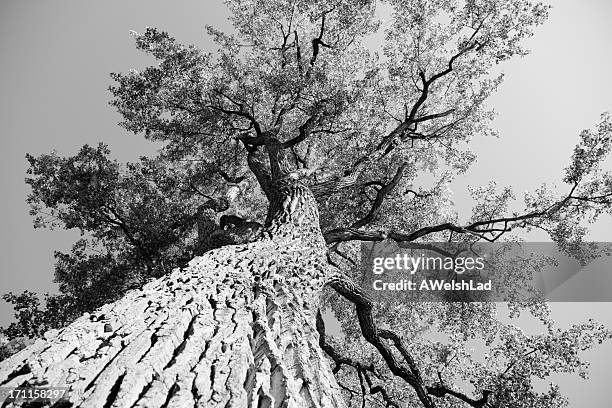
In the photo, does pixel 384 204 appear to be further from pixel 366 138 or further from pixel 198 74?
pixel 198 74

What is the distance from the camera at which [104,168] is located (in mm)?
7719

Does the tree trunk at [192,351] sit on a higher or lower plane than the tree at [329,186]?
lower

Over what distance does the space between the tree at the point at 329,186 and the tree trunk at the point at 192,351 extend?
39 cm

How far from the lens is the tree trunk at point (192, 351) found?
1.53 m

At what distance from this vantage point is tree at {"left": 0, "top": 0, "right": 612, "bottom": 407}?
22.1 ft
